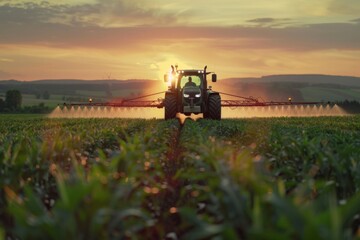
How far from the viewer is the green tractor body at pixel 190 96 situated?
29.4 metres

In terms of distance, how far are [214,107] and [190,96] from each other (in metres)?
1.38

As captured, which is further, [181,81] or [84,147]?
[181,81]

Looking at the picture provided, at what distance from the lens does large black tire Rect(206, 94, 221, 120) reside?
29.2m

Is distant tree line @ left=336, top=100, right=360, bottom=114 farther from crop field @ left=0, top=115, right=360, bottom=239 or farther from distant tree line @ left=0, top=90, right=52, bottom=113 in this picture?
crop field @ left=0, top=115, right=360, bottom=239

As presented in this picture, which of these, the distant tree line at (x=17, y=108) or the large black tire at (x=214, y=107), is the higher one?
the large black tire at (x=214, y=107)

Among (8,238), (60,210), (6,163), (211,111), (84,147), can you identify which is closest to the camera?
(60,210)

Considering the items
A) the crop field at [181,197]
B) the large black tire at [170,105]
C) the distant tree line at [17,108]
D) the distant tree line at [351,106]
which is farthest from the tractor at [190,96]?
the distant tree line at [17,108]

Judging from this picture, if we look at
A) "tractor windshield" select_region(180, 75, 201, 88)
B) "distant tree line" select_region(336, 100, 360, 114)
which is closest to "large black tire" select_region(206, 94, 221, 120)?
"tractor windshield" select_region(180, 75, 201, 88)

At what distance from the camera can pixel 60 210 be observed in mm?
3166

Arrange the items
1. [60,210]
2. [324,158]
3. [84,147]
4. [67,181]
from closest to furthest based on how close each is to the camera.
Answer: [60,210], [67,181], [324,158], [84,147]

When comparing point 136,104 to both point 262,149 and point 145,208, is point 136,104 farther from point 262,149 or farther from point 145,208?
point 145,208

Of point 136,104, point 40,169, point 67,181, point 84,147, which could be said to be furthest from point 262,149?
point 136,104

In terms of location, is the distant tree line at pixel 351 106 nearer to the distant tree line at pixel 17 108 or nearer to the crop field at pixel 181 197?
the distant tree line at pixel 17 108

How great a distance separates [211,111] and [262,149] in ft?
60.7
